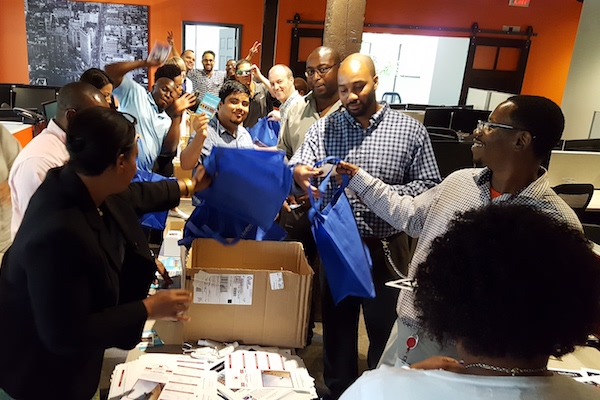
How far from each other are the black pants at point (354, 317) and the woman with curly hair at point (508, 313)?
1260 millimetres

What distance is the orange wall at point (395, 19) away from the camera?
8.27m

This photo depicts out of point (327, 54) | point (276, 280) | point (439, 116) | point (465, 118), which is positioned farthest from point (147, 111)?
point (465, 118)

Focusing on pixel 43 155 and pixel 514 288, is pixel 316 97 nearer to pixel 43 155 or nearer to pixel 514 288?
pixel 43 155

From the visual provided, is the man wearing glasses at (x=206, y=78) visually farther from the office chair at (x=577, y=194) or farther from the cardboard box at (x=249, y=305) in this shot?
the cardboard box at (x=249, y=305)

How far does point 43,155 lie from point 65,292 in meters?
0.82

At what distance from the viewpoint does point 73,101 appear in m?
1.94

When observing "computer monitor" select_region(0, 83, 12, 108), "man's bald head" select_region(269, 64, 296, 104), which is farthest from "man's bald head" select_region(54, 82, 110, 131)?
"computer monitor" select_region(0, 83, 12, 108)

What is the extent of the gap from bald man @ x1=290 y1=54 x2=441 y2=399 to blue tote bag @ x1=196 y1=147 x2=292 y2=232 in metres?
0.12

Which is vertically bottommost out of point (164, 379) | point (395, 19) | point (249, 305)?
point (164, 379)

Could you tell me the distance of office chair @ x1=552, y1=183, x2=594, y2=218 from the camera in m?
3.37

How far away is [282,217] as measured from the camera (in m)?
2.62

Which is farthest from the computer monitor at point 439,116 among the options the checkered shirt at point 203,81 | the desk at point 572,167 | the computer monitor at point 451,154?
the checkered shirt at point 203,81

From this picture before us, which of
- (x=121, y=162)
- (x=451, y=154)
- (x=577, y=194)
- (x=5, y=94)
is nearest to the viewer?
(x=121, y=162)

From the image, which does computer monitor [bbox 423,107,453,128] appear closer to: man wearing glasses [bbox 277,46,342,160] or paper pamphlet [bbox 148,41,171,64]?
man wearing glasses [bbox 277,46,342,160]
